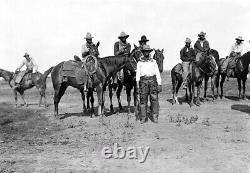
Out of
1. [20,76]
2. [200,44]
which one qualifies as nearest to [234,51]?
[200,44]

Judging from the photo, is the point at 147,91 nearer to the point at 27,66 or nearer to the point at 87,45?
the point at 87,45

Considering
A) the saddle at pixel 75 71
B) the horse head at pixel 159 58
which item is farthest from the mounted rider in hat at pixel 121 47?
the horse head at pixel 159 58

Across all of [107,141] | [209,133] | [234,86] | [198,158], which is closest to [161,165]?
[198,158]

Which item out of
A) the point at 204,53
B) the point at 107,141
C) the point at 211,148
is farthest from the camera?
the point at 204,53

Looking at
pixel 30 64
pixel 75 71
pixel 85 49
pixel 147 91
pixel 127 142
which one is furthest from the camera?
pixel 30 64

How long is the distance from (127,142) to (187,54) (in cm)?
809

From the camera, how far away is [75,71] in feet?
43.1

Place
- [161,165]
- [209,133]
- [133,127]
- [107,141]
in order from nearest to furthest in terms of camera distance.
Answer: [161,165] < [107,141] < [209,133] < [133,127]

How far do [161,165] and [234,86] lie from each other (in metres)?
19.0

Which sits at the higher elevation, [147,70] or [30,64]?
[30,64]

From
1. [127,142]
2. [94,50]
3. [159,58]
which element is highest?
[94,50]

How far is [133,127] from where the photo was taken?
10.9m

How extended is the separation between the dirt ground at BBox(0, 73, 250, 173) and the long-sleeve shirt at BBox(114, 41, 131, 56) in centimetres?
245

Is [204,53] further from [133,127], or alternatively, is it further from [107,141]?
[107,141]
